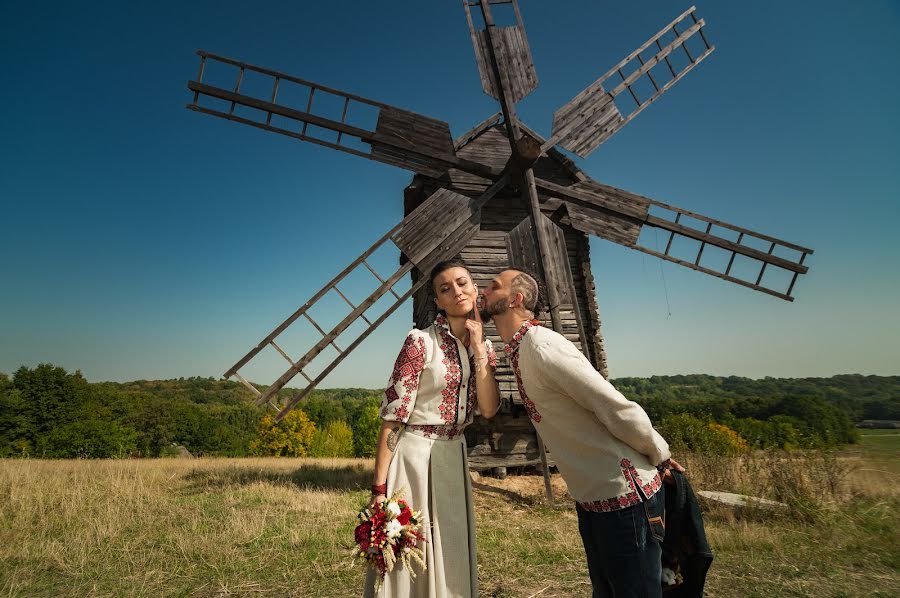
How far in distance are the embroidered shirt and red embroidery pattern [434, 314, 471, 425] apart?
0.40 m

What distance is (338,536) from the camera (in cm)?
450

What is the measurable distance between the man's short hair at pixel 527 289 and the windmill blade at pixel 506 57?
20.6ft

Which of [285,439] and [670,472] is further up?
[670,472]

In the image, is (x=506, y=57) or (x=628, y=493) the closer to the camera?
(x=628, y=493)

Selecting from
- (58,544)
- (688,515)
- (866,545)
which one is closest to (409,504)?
(688,515)

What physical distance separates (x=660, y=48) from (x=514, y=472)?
8914 mm

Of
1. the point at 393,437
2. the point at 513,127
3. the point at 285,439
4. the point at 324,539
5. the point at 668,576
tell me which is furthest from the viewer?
the point at 285,439

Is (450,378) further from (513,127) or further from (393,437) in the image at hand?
(513,127)

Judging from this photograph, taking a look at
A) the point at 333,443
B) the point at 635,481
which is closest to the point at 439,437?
the point at 635,481

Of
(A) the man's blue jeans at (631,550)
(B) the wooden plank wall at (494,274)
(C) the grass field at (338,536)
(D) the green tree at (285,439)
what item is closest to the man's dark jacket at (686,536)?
(A) the man's blue jeans at (631,550)

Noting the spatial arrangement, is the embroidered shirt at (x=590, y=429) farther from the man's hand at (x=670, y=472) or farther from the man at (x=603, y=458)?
the man's hand at (x=670, y=472)

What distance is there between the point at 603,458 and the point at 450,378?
0.76 meters

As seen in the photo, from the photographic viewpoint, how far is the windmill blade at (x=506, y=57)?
280 inches

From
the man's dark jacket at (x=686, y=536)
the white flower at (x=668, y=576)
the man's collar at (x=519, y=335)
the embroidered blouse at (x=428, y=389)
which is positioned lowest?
the white flower at (x=668, y=576)
